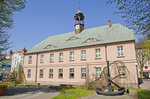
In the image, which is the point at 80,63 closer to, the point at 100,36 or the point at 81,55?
the point at 81,55

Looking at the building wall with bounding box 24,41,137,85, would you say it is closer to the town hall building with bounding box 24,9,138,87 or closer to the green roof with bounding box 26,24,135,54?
the town hall building with bounding box 24,9,138,87

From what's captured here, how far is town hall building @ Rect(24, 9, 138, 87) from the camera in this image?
2092cm

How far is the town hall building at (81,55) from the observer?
20.9 meters

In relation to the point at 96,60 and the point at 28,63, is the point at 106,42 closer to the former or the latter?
the point at 96,60

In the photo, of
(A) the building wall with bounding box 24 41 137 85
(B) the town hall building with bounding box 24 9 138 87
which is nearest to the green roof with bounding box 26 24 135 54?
(B) the town hall building with bounding box 24 9 138 87

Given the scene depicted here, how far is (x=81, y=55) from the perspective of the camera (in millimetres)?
24875

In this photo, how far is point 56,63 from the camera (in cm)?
2738

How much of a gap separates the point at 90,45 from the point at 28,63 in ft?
57.8

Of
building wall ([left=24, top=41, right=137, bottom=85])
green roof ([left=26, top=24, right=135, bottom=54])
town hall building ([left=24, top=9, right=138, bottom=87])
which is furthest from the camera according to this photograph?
green roof ([left=26, top=24, right=135, bottom=54])

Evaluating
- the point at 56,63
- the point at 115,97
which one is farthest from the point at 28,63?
the point at 115,97

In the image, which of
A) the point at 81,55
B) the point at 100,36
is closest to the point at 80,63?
the point at 81,55

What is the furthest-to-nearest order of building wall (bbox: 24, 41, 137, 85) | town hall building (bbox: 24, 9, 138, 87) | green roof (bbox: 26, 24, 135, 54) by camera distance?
green roof (bbox: 26, 24, 135, 54) < town hall building (bbox: 24, 9, 138, 87) < building wall (bbox: 24, 41, 137, 85)

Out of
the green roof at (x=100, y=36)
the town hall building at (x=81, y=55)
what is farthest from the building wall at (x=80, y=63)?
the green roof at (x=100, y=36)

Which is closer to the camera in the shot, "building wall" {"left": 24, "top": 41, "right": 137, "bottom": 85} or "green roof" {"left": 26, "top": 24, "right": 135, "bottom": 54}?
"building wall" {"left": 24, "top": 41, "right": 137, "bottom": 85}
